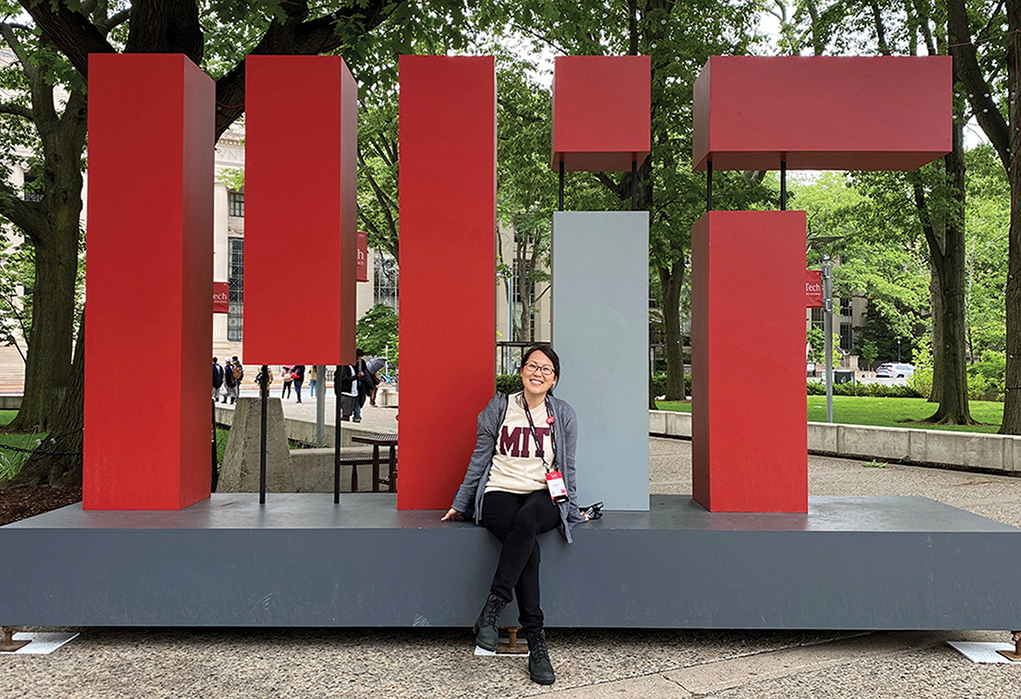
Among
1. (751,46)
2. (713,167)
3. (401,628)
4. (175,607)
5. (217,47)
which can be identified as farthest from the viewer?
(751,46)

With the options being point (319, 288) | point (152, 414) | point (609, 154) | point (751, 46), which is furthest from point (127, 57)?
point (751, 46)

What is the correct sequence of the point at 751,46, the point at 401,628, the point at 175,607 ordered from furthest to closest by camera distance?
the point at 751,46, the point at 401,628, the point at 175,607

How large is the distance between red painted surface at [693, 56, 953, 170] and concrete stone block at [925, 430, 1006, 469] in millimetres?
8713

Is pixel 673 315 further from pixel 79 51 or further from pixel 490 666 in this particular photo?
pixel 490 666

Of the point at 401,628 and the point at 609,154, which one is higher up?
the point at 609,154

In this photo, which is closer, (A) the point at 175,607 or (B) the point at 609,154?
(A) the point at 175,607

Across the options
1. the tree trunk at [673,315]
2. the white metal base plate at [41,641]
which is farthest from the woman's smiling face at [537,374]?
the tree trunk at [673,315]

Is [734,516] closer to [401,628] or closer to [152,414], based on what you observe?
[401,628]

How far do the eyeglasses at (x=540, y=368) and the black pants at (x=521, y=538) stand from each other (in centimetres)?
68

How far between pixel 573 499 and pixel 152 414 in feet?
9.25

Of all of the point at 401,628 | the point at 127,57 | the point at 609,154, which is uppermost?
the point at 127,57

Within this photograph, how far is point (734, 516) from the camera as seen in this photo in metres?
5.70

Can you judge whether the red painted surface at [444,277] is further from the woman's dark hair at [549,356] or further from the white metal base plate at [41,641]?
the white metal base plate at [41,641]

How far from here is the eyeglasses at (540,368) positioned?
5.32 m
